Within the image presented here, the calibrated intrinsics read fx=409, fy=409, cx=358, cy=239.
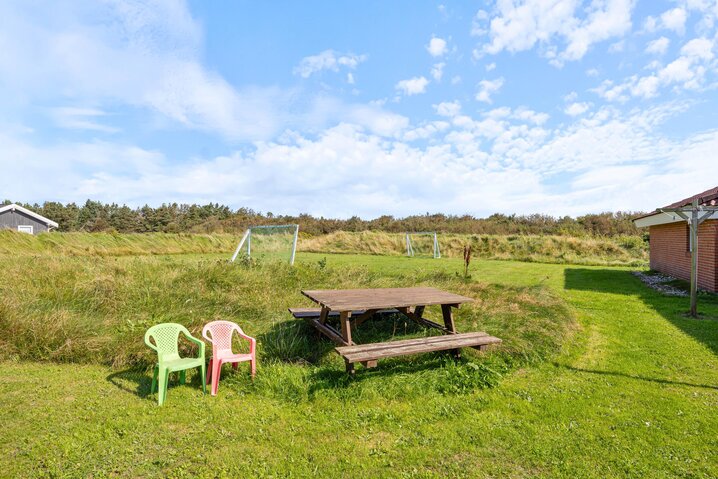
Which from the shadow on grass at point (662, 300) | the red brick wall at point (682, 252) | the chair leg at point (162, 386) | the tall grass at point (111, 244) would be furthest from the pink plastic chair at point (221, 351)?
the tall grass at point (111, 244)

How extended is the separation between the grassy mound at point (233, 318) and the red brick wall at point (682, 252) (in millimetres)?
5021

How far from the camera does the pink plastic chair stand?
4.10 m

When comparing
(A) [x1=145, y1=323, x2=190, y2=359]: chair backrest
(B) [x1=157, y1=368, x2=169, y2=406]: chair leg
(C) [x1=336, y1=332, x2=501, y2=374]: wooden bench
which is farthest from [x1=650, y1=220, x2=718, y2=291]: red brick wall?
(B) [x1=157, y1=368, x2=169, y2=406]: chair leg

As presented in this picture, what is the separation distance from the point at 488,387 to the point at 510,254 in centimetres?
1909

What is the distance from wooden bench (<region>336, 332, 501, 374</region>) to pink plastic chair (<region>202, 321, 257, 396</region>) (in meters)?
1.00

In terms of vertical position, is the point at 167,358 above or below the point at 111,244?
below

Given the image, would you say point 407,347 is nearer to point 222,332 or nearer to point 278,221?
point 222,332

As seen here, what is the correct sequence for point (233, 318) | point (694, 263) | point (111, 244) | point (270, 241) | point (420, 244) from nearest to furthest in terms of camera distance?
point (233, 318) → point (694, 263) → point (270, 241) → point (111, 244) → point (420, 244)

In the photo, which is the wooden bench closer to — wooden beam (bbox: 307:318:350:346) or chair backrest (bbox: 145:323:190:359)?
wooden beam (bbox: 307:318:350:346)

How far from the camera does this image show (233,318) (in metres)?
5.83

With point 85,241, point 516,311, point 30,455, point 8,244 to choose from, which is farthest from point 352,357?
point 85,241

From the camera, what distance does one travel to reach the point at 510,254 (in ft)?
72.3

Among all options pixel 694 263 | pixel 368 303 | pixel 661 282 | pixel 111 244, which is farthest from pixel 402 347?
pixel 111 244

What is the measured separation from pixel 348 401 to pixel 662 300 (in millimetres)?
8616
